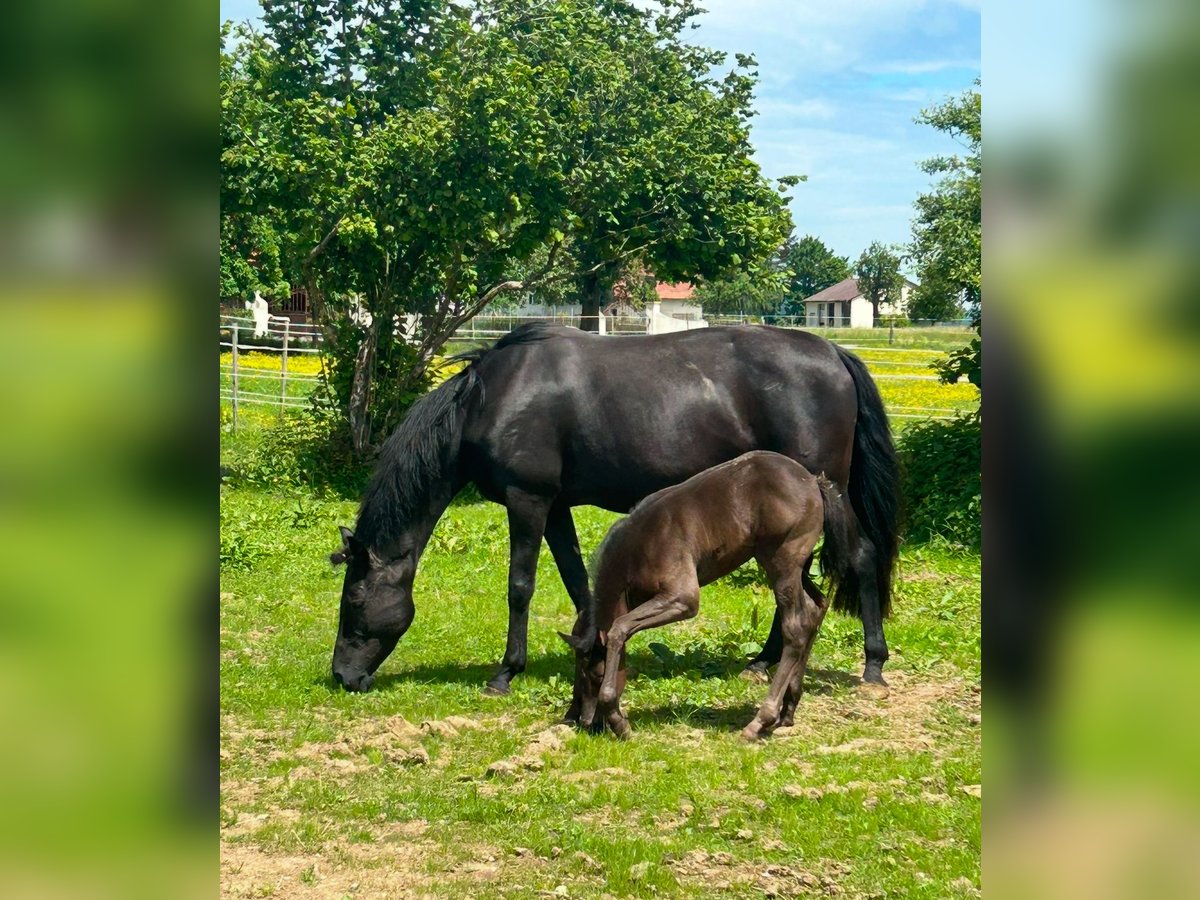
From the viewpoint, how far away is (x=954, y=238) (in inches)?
618

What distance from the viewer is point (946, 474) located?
12.3 meters

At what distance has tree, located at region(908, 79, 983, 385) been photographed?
1343cm

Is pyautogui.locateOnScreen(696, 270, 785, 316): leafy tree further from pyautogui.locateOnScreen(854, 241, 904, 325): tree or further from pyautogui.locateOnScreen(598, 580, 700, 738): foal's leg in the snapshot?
pyautogui.locateOnScreen(598, 580, 700, 738): foal's leg

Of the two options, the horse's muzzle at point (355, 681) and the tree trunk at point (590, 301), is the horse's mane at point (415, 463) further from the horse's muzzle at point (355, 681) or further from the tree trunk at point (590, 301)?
the tree trunk at point (590, 301)

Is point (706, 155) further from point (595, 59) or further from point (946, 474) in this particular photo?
point (946, 474)

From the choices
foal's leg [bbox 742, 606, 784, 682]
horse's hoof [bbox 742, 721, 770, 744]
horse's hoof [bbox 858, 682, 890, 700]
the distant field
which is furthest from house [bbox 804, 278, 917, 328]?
horse's hoof [bbox 742, 721, 770, 744]

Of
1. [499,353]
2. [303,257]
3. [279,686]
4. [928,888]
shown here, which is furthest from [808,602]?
[303,257]

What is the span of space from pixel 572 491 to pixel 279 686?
2.22 m

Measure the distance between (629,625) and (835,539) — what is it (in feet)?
5.61

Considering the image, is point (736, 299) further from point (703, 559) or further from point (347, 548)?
point (703, 559)

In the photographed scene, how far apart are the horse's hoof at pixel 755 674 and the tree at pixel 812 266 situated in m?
73.3

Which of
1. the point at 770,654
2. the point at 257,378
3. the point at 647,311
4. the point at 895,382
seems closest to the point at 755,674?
the point at 770,654

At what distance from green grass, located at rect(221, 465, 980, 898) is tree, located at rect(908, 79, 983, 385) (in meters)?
5.91
